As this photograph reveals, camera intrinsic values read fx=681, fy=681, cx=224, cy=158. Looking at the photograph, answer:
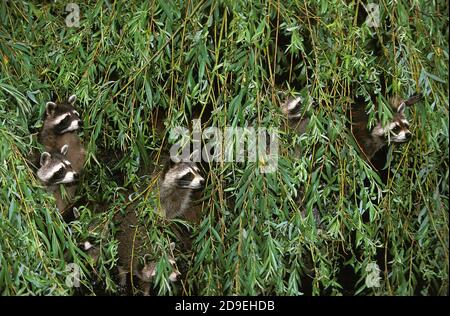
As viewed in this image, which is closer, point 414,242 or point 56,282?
point 56,282

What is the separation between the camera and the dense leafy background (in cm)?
214

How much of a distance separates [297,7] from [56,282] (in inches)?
45.7

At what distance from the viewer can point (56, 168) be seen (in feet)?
7.54

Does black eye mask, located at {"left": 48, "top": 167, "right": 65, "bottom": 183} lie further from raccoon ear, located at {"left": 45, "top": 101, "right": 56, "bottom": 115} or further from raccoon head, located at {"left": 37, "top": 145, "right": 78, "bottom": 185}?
raccoon ear, located at {"left": 45, "top": 101, "right": 56, "bottom": 115}

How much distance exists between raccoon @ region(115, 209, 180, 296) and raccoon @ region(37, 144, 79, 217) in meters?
0.20

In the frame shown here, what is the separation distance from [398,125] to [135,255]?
980 mm

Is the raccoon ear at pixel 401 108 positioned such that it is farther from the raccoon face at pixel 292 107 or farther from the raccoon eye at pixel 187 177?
the raccoon eye at pixel 187 177

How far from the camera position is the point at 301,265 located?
7.10 ft

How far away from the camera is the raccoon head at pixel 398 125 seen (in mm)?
2266

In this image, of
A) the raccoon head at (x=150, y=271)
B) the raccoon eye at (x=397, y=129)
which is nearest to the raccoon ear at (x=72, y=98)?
the raccoon head at (x=150, y=271)

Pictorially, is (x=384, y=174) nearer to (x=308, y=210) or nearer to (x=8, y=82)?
(x=308, y=210)

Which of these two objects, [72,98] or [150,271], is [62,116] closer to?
[72,98]
